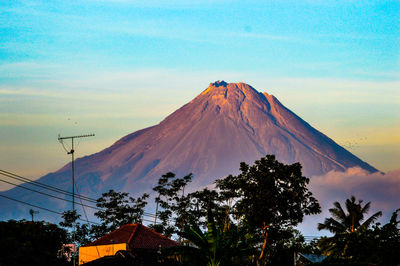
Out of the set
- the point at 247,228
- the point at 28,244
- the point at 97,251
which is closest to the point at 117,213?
the point at 97,251

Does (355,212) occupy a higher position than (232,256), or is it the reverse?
(355,212)

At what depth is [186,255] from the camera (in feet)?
120

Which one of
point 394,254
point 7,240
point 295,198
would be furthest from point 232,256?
point 295,198

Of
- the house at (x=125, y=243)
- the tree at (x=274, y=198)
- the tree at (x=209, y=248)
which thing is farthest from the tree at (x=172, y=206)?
the tree at (x=209, y=248)

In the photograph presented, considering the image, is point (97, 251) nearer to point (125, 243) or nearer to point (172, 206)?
point (125, 243)

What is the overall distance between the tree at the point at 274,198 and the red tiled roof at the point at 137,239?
737 centimetres

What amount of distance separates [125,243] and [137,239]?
1337 mm

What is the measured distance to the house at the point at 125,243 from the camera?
5691 centimetres

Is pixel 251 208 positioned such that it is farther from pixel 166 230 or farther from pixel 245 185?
pixel 166 230

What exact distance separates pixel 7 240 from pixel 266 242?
1442 inches

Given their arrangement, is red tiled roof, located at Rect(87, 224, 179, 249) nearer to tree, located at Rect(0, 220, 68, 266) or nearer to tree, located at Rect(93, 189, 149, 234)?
tree, located at Rect(93, 189, 149, 234)

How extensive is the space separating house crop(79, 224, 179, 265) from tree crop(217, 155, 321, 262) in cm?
722

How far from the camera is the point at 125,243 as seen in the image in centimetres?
5666

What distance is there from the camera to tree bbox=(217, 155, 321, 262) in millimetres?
56500
